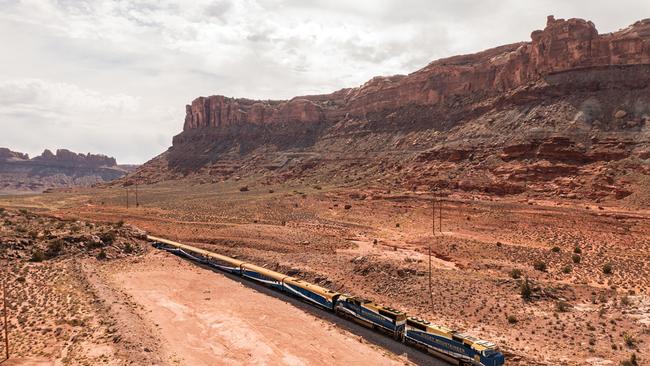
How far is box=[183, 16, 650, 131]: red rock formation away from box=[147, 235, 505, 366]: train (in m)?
71.6

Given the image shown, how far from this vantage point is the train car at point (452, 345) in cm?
2241

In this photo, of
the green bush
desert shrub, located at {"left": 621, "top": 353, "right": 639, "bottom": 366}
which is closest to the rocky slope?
the green bush

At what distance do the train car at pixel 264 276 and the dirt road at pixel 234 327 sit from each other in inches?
47.0

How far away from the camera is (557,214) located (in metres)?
55.2

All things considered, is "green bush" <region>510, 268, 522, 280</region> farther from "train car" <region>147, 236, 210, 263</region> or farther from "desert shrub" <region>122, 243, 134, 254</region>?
"desert shrub" <region>122, 243, 134, 254</region>

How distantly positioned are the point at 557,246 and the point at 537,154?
29.0m

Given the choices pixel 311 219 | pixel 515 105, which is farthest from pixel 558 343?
pixel 515 105

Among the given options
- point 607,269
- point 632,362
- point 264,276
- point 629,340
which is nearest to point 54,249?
point 264,276

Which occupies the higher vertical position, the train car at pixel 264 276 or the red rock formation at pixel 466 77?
the red rock formation at pixel 466 77

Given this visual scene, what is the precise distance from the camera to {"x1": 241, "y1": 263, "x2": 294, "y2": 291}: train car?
126ft

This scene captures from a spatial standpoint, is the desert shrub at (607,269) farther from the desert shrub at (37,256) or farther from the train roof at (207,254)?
the desert shrub at (37,256)

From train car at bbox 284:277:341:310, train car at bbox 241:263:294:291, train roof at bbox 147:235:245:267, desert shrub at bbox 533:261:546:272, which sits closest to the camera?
train car at bbox 284:277:341:310

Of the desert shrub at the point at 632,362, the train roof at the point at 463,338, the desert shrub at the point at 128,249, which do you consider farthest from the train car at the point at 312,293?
the desert shrub at the point at 128,249

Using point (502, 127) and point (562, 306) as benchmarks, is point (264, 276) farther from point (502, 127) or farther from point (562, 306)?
point (502, 127)
